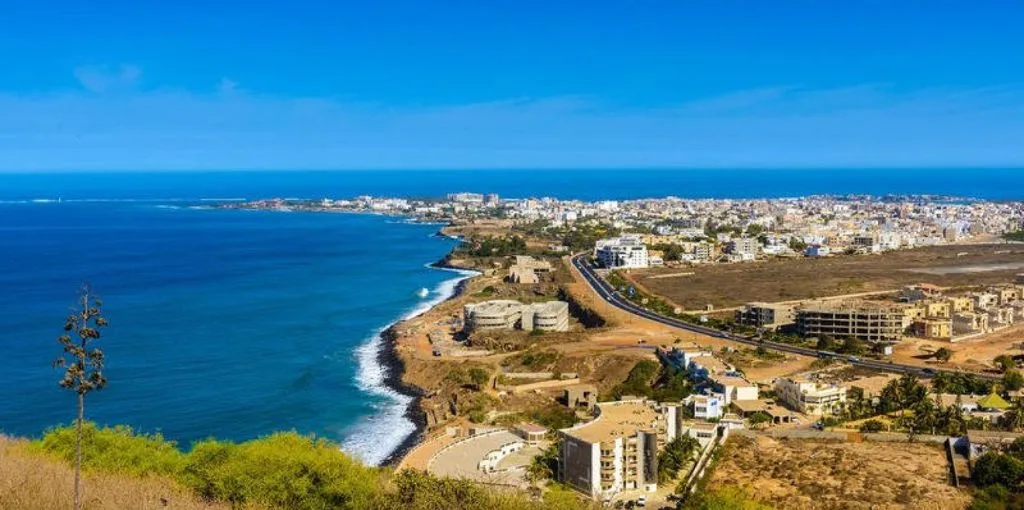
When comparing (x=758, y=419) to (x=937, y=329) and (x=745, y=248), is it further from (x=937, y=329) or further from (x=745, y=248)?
(x=745, y=248)

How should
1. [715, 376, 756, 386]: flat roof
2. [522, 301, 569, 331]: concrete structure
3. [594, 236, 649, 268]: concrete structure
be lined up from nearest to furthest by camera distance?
[715, 376, 756, 386]: flat roof
[522, 301, 569, 331]: concrete structure
[594, 236, 649, 268]: concrete structure

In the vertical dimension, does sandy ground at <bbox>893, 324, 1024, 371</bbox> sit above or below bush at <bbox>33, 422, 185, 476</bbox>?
below

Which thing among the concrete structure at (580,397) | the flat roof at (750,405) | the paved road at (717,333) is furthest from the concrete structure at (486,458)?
the paved road at (717,333)

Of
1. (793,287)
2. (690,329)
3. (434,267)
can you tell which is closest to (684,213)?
(434,267)

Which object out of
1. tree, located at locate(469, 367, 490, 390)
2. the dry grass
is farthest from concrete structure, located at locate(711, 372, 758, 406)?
the dry grass

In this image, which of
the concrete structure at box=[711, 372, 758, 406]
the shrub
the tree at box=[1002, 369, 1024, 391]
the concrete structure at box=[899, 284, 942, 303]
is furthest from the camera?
the concrete structure at box=[899, 284, 942, 303]

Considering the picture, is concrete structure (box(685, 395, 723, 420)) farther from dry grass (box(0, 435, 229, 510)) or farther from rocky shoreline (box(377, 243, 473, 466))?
dry grass (box(0, 435, 229, 510))

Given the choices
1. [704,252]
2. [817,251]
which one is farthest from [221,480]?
[817,251]

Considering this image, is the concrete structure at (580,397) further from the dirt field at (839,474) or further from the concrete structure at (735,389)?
the dirt field at (839,474)
